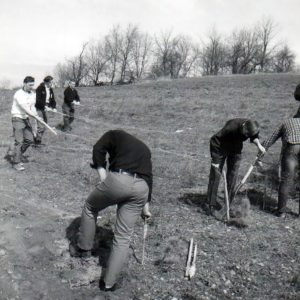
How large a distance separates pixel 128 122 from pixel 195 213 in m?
11.4

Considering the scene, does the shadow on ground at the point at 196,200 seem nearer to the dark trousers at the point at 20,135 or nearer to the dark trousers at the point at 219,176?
the dark trousers at the point at 219,176

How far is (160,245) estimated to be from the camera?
18.3 feet

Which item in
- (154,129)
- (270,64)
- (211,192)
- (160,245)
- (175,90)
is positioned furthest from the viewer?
(270,64)

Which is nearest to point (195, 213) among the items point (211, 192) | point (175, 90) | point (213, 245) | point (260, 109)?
point (211, 192)

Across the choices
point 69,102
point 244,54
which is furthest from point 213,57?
point 69,102

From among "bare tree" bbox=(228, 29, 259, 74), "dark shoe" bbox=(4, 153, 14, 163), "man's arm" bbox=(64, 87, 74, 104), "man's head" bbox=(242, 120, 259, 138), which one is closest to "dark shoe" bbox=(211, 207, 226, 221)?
"man's head" bbox=(242, 120, 259, 138)

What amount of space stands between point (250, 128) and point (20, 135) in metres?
5.01

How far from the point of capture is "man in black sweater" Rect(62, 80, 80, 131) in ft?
45.3

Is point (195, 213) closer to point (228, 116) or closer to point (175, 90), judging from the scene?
point (228, 116)

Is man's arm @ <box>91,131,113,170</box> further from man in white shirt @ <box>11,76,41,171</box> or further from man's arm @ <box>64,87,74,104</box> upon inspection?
man's arm @ <box>64,87,74,104</box>

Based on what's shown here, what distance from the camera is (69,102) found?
14.1 m

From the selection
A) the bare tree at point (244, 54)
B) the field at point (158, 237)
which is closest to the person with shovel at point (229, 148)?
the field at point (158, 237)

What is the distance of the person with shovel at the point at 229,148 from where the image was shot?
20.2 feet

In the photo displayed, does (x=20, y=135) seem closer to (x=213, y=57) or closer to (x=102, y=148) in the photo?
(x=102, y=148)
